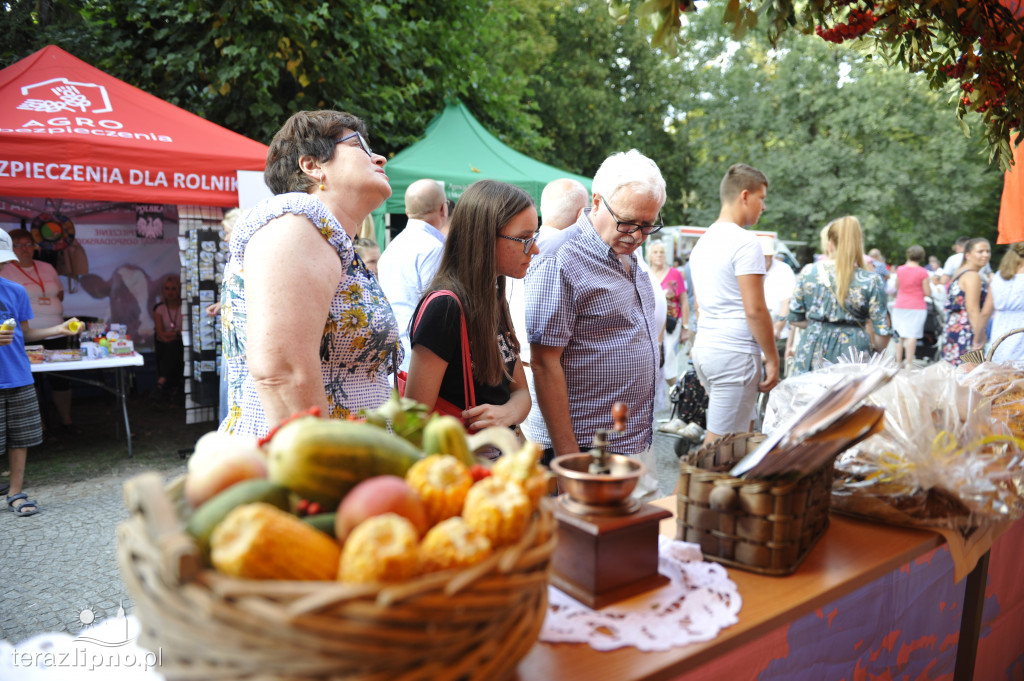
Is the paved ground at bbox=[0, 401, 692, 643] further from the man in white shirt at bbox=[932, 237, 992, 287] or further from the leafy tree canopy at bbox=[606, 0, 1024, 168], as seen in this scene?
the man in white shirt at bbox=[932, 237, 992, 287]

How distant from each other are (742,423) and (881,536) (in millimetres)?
2215

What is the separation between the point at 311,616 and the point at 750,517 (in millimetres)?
867

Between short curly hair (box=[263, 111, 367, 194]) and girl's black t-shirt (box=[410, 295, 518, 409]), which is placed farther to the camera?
girl's black t-shirt (box=[410, 295, 518, 409])

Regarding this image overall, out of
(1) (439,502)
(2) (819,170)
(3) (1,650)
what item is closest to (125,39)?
(3) (1,650)

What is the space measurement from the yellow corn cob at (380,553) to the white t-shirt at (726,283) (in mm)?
3123

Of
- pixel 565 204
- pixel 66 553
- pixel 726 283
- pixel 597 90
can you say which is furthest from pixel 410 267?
pixel 597 90

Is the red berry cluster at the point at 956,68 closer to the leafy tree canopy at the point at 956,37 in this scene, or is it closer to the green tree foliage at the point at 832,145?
the leafy tree canopy at the point at 956,37

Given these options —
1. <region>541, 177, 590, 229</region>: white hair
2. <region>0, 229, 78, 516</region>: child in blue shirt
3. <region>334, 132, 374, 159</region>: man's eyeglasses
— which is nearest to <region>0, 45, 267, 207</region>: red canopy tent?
<region>0, 229, 78, 516</region>: child in blue shirt

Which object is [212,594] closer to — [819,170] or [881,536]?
[881,536]

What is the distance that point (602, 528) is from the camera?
1029 mm

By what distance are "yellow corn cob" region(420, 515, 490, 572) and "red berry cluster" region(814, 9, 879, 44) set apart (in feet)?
6.69

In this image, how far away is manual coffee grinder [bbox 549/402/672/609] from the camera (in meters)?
1.05

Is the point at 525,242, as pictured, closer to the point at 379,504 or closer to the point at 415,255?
the point at 379,504

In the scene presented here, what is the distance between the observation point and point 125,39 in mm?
7570
